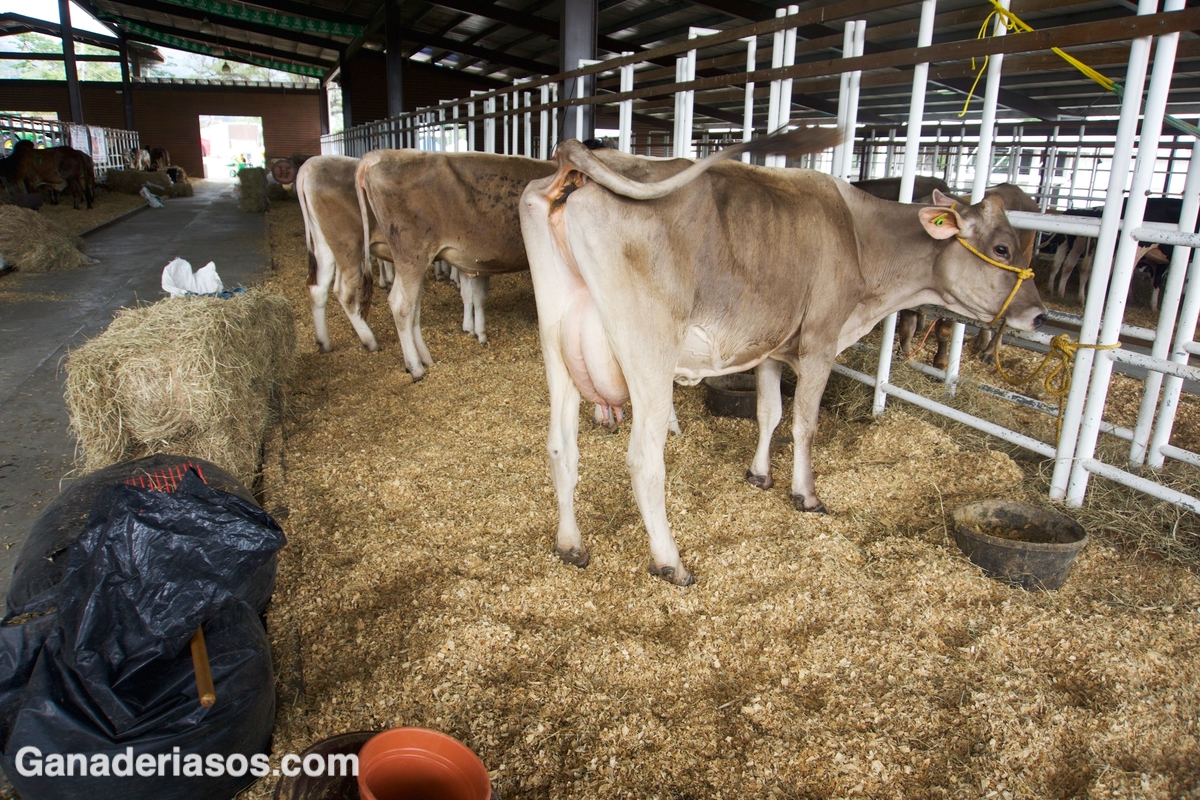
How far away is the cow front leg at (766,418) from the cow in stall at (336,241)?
3.84 metres

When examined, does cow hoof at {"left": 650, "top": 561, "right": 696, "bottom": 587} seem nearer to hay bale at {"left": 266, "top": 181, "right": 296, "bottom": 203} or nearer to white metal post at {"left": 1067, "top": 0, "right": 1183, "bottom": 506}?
white metal post at {"left": 1067, "top": 0, "right": 1183, "bottom": 506}

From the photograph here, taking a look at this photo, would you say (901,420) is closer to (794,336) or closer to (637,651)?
(794,336)

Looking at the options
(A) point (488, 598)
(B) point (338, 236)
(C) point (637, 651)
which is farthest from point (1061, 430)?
(B) point (338, 236)

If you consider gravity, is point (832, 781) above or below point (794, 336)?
below

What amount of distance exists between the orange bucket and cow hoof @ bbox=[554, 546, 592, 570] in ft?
5.04

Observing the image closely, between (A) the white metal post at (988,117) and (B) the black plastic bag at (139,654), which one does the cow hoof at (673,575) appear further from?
(A) the white metal post at (988,117)

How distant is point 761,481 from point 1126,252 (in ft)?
6.70

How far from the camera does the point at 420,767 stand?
1867mm

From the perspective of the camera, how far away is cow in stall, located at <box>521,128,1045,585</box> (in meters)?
2.99

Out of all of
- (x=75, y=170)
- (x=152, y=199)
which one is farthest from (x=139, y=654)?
(x=152, y=199)

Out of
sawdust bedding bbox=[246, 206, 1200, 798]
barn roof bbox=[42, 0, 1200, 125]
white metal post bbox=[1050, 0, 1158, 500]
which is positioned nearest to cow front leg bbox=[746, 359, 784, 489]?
sawdust bedding bbox=[246, 206, 1200, 798]

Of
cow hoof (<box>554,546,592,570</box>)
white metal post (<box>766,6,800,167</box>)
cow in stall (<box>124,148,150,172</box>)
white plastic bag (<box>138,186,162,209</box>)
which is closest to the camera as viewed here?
cow hoof (<box>554,546,592,570</box>)

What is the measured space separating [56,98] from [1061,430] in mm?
44160

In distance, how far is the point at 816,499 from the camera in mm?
3967
